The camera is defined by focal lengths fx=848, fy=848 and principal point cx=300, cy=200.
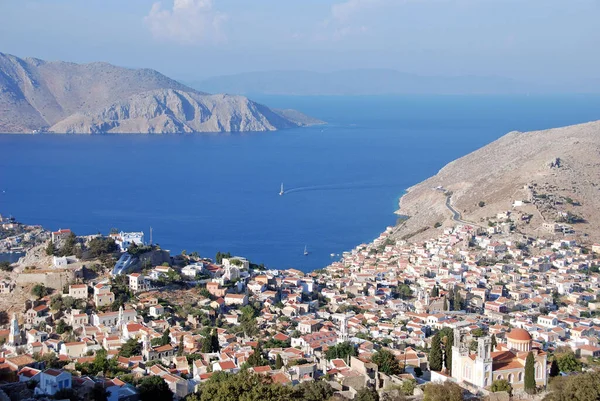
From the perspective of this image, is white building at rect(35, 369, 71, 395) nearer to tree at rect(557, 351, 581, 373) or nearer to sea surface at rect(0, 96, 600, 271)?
tree at rect(557, 351, 581, 373)

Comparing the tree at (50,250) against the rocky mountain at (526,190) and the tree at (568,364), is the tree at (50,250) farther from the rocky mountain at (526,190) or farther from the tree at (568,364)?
the rocky mountain at (526,190)

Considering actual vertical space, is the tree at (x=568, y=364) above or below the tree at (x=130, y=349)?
above

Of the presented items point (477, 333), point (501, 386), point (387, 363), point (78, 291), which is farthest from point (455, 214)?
point (501, 386)

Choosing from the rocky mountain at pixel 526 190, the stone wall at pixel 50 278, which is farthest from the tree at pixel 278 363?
the rocky mountain at pixel 526 190

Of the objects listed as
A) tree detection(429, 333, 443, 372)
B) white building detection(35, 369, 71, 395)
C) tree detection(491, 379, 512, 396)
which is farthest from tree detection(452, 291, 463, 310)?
white building detection(35, 369, 71, 395)

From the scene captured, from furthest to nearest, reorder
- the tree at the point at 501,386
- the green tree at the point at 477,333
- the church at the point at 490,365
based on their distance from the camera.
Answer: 1. the green tree at the point at 477,333
2. the church at the point at 490,365
3. the tree at the point at 501,386

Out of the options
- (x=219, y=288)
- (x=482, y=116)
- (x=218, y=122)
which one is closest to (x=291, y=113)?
(x=218, y=122)
